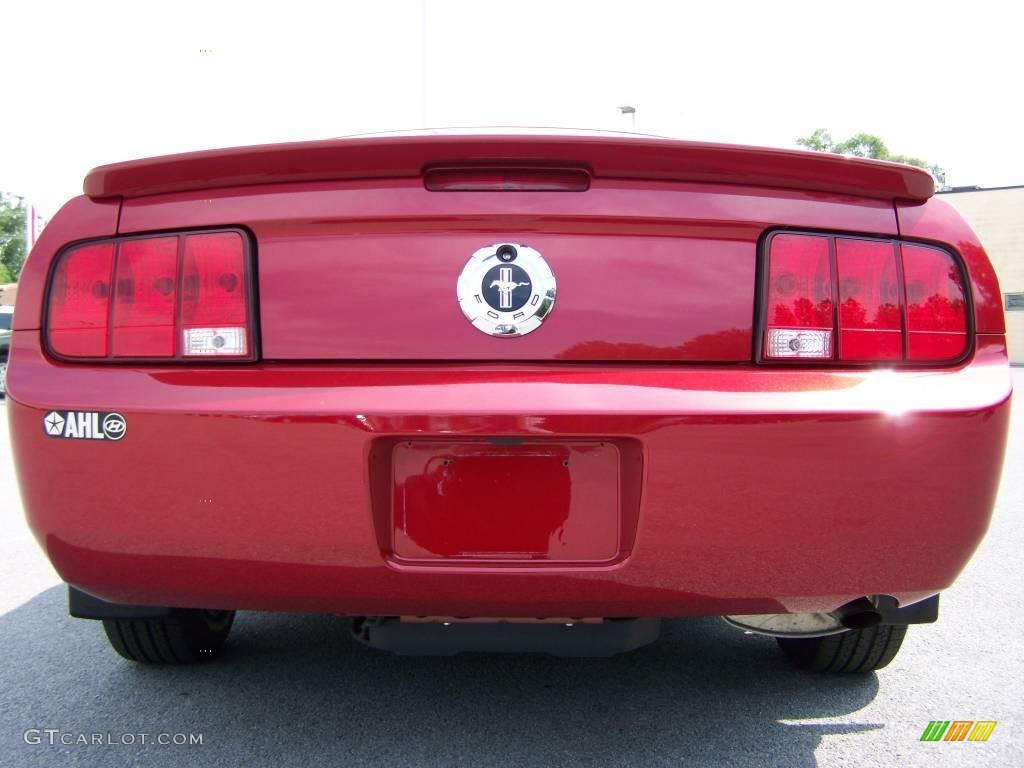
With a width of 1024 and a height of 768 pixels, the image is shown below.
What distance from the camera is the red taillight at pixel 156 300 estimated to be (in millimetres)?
1594

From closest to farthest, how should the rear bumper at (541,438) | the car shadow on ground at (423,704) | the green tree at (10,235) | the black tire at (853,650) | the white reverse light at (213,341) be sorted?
the rear bumper at (541,438) → the white reverse light at (213,341) → the car shadow on ground at (423,704) → the black tire at (853,650) → the green tree at (10,235)

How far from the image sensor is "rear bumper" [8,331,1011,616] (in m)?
1.48

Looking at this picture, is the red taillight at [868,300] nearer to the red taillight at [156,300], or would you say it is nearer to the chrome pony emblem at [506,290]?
the chrome pony emblem at [506,290]

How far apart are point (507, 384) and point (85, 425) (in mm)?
807

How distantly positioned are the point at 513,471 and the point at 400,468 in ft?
0.68

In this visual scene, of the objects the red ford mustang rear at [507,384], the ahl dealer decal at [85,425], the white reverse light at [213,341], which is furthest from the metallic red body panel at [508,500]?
the ahl dealer decal at [85,425]

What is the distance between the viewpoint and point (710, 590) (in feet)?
5.07

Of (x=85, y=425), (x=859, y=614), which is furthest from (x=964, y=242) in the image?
(x=85, y=425)

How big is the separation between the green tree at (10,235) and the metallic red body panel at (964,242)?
82489 mm

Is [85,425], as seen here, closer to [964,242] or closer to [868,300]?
[868,300]

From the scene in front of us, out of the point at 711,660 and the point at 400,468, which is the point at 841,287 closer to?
the point at 400,468

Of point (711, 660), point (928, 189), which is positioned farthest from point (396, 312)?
point (711, 660)

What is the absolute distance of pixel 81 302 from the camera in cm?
165

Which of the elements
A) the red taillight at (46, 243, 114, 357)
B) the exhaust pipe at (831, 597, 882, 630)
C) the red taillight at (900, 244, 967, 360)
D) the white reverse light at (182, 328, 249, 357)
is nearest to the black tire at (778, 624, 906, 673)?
the exhaust pipe at (831, 597, 882, 630)
